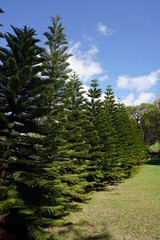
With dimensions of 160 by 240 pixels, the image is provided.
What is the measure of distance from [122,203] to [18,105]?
25.2ft

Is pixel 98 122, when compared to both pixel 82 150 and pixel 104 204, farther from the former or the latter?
pixel 104 204

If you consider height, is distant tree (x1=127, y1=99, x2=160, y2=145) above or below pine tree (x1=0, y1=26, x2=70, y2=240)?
above

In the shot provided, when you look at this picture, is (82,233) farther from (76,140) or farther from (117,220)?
(76,140)

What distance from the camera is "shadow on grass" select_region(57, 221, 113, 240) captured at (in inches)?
233

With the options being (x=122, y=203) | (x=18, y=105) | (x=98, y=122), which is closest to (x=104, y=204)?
(x=122, y=203)

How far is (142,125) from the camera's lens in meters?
36.5

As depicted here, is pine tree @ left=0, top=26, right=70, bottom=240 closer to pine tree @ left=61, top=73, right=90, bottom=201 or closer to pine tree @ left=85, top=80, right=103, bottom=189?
pine tree @ left=61, top=73, right=90, bottom=201

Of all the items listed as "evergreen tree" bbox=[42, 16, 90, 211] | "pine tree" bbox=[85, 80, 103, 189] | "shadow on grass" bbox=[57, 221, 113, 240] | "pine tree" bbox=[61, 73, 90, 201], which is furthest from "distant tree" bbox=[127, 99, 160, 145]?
"shadow on grass" bbox=[57, 221, 113, 240]

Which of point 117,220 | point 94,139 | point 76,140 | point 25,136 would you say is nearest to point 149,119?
point 94,139

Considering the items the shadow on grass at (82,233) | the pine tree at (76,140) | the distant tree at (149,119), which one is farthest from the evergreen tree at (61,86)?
the distant tree at (149,119)

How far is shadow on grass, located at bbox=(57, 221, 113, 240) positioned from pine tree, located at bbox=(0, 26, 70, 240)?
41.5 inches

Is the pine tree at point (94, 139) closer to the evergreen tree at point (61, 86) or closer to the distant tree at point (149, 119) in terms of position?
the evergreen tree at point (61, 86)

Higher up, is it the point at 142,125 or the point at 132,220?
the point at 142,125

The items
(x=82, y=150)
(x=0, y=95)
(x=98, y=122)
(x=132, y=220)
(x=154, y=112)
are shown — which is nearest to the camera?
(x=0, y=95)
